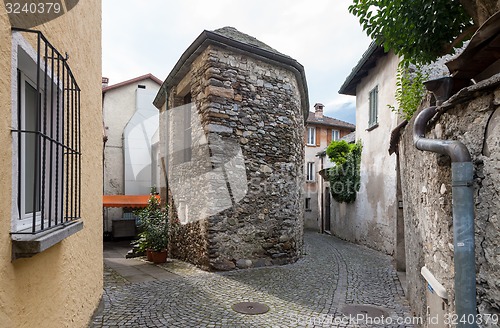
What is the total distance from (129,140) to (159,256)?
9252mm

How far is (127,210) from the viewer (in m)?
15.2

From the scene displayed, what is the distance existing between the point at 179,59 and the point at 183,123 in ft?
5.87

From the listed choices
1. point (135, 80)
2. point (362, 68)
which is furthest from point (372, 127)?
point (135, 80)

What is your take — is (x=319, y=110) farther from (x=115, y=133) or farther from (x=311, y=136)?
(x=115, y=133)

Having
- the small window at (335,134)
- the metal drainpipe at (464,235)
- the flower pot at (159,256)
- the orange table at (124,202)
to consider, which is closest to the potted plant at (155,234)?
the flower pot at (159,256)

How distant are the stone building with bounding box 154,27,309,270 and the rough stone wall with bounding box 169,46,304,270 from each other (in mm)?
21

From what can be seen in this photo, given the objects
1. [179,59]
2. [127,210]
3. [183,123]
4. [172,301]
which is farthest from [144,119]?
[172,301]

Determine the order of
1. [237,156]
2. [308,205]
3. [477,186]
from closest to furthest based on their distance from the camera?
[477,186] < [237,156] < [308,205]

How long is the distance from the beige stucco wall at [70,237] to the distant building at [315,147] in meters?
14.4

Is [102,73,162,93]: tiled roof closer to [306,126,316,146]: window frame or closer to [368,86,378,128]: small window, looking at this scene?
[306,126,316,146]: window frame

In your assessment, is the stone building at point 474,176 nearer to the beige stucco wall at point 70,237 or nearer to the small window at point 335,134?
the beige stucco wall at point 70,237

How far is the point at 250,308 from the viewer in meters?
4.33

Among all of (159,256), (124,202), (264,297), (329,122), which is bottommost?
(159,256)

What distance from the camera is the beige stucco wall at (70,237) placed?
5.43 ft
